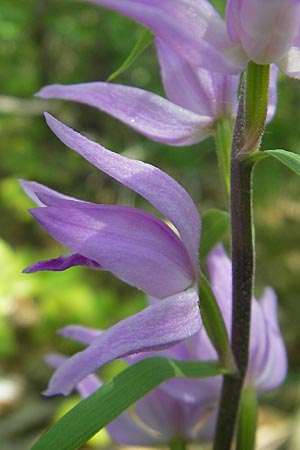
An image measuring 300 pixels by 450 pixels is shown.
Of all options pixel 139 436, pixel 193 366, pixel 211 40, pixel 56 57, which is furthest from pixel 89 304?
pixel 56 57

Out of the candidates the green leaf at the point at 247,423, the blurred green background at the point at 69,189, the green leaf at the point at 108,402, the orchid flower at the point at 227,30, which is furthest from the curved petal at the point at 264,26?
the blurred green background at the point at 69,189

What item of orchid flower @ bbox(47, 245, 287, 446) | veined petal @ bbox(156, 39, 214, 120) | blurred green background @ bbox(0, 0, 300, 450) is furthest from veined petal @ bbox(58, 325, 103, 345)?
blurred green background @ bbox(0, 0, 300, 450)

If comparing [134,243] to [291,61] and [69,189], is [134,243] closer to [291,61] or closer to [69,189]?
[291,61]

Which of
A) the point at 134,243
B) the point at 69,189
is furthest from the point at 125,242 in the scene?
the point at 69,189

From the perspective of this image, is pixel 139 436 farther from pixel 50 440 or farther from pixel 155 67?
pixel 155 67

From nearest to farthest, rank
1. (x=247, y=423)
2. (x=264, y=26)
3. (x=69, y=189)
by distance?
1. (x=264, y=26)
2. (x=247, y=423)
3. (x=69, y=189)

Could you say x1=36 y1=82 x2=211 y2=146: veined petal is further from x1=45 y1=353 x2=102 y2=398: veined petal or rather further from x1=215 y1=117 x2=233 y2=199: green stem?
x1=45 y1=353 x2=102 y2=398: veined petal
